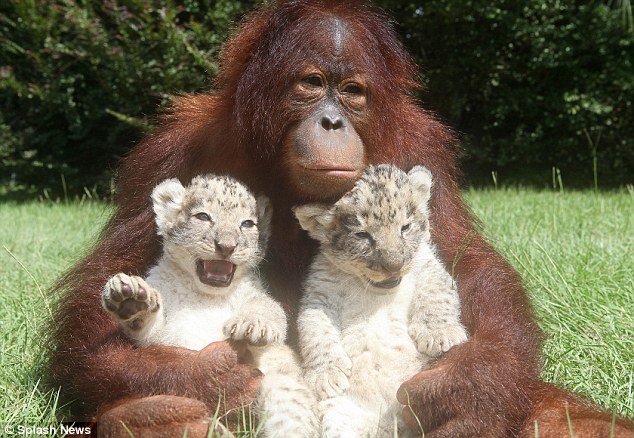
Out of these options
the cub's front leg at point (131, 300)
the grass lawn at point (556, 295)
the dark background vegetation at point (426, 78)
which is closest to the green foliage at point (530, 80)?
the dark background vegetation at point (426, 78)

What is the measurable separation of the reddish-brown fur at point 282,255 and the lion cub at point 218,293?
11 centimetres

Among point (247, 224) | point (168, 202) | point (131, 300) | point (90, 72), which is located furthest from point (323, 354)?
point (90, 72)

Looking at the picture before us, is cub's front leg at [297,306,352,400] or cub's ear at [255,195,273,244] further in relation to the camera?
cub's ear at [255,195,273,244]

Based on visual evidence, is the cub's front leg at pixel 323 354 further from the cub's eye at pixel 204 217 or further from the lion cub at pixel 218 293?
the cub's eye at pixel 204 217

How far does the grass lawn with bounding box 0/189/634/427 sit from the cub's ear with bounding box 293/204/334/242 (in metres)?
1.36

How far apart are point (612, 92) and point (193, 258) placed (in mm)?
11735

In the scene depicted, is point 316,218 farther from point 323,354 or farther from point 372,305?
point 323,354

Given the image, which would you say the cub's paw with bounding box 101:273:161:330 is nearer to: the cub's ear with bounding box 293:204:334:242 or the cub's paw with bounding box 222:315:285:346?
the cub's paw with bounding box 222:315:285:346

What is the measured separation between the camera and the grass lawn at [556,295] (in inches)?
135

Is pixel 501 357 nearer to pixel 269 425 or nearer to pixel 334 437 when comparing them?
pixel 334 437

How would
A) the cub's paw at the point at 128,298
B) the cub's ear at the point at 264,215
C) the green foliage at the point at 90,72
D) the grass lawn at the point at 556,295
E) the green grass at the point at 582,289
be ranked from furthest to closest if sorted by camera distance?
the green foliage at the point at 90,72
the green grass at the point at 582,289
the grass lawn at the point at 556,295
the cub's ear at the point at 264,215
the cub's paw at the point at 128,298

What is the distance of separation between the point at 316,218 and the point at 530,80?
11.3m

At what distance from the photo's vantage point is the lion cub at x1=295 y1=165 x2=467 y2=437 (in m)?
2.71

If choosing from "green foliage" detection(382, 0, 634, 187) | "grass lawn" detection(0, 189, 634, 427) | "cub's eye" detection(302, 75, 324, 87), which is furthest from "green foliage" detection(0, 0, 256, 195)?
"cub's eye" detection(302, 75, 324, 87)
